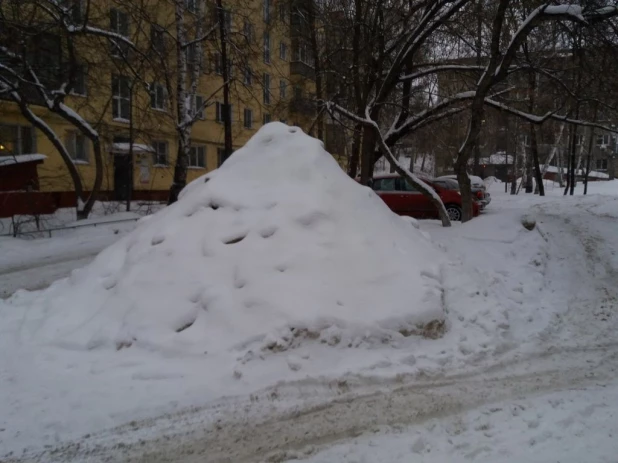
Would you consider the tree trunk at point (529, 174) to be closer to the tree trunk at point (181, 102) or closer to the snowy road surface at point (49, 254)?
the tree trunk at point (181, 102)

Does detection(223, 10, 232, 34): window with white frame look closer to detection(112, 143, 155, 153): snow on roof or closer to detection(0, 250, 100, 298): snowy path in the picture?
detection(112, 143, 155, 153): snow on roof

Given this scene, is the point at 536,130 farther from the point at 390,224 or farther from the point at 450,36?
the point at 390,224

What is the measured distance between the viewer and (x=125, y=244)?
6906 millimetres

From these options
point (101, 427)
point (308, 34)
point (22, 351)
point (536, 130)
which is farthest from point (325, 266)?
point (536, 130)

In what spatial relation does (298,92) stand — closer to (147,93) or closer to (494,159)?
(147,93)

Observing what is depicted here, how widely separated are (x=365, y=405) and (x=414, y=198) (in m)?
12.4

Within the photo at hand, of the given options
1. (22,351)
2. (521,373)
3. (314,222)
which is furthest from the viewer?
(314,222)

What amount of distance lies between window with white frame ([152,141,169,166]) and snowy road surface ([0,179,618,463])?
66.7 ft

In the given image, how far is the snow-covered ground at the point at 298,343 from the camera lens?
3.52 m

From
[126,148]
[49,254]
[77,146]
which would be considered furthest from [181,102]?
[77,146]

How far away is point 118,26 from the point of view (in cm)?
1723

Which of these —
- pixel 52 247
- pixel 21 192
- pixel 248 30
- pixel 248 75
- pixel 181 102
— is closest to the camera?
pixel 52 247

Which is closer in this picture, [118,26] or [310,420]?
[310,420]

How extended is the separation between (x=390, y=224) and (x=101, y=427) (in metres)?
4.51
